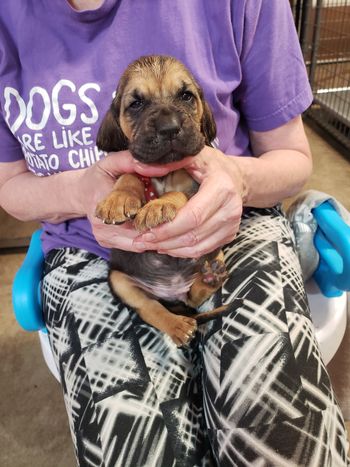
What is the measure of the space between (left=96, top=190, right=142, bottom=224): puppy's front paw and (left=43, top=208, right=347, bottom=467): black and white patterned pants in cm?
25

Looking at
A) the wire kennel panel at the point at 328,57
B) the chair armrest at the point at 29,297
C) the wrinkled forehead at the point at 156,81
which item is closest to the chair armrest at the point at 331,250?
the wrinkled forehead at the point at 156,81

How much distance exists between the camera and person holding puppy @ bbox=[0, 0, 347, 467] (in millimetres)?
856

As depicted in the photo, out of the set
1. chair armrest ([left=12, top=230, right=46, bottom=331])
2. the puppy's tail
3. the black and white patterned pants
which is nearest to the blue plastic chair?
chair armrest ([left=12, top=230, right=46, bottom=331])

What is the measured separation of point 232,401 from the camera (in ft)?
2.84

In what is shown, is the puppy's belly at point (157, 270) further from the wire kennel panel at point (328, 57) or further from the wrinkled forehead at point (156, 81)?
the wire kennel panel at point (328, 57)

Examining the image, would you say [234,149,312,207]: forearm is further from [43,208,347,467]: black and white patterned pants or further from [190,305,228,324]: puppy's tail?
[190,305,228,324]: puppy's tail

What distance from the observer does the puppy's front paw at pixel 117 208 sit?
861 mm

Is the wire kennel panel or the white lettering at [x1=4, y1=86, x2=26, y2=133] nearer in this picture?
the white lettering at [x1=4, y1=86, x2=26, y2=133]

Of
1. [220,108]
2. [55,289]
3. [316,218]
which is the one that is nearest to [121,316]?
[55,289]

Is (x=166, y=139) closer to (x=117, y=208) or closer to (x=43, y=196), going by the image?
(x=117, y=208)

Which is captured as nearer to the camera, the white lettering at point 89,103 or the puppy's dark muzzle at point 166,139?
the puppy's dark muzzle at point 166,139

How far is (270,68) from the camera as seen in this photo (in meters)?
1.11

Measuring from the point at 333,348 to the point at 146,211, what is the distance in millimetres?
697

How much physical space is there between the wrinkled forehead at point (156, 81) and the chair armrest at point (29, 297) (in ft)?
1.75
